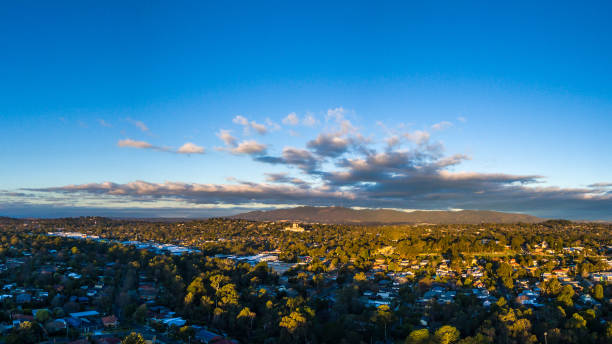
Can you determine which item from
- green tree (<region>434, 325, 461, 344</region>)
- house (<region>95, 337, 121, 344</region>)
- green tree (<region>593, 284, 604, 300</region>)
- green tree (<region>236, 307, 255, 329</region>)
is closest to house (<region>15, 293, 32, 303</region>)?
house (<region>95, 337, 121, 344</region>)

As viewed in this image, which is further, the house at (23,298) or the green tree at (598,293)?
the house at (23,298)

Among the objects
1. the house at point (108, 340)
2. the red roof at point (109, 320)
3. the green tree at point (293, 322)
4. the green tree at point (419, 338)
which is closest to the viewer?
the green tree at point (419, 338)

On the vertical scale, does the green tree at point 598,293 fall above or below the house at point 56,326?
above

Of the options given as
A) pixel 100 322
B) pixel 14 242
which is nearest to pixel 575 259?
pixel 100 322

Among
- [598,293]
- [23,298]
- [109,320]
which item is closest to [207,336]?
[109,320]

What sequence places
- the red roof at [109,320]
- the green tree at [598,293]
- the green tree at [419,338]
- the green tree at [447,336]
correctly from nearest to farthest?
the green tree at [419,338]
the green tree at [447,336]
the red roof at [109,320]
the green tree at [598,293]

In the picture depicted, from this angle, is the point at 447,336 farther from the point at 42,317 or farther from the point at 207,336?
the point at 42,317

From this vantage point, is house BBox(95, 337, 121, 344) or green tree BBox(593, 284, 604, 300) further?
green tree BBox(593, 284, 604, 300)

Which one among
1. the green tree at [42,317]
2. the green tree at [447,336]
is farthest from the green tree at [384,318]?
the green tree at [42,317]

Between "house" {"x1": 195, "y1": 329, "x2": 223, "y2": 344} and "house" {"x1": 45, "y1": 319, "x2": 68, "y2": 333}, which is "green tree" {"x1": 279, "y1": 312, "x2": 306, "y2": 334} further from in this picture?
"house" {"x1": 45, "y1": 319, "x2": 68, "y2": 333}

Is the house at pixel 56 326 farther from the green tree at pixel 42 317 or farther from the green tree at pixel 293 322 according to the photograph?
the green tree at pixel 293 322

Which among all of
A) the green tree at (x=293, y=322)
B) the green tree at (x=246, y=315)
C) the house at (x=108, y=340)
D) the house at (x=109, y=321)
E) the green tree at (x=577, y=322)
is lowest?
the house at (x=109, y=321)

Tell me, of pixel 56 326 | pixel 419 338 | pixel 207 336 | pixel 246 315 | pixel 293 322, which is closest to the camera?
pixel 419 338
